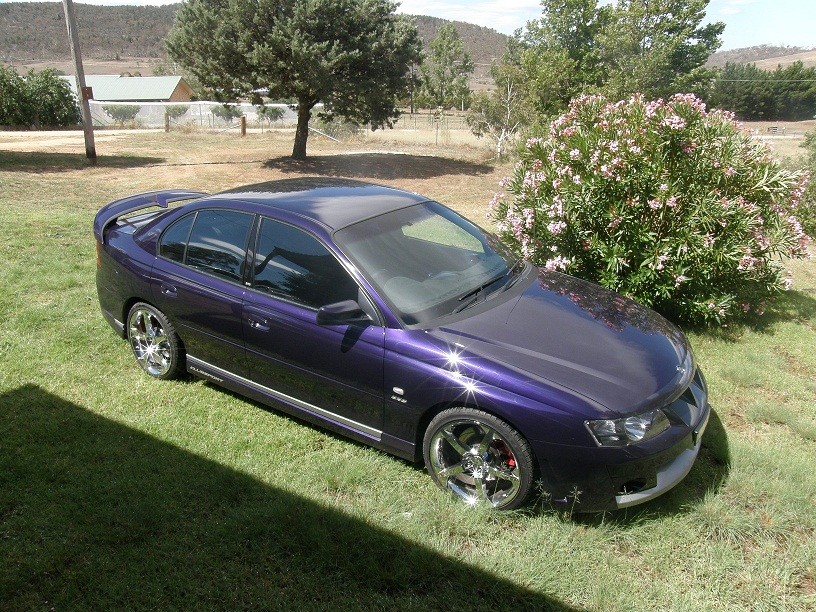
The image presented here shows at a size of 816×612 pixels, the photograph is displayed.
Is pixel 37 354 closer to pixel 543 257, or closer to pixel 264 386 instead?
pixel 264 386

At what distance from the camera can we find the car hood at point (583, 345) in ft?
10.2

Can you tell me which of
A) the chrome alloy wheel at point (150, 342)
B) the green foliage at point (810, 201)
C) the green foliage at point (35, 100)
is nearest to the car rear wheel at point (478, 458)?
the chrome alloy wheel at point (150, 342)

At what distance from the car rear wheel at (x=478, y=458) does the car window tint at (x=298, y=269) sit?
94cm

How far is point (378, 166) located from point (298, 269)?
648 inches

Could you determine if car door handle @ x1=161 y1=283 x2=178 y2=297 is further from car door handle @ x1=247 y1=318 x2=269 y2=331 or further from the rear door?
car door handle @ x1=247 y1=318 x2=269 y2=331

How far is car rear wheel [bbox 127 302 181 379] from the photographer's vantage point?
4570 millimetres

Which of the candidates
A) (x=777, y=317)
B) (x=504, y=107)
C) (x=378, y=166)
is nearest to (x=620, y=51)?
(x=504, y=107)

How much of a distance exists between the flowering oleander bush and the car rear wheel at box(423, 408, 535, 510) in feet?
9.96

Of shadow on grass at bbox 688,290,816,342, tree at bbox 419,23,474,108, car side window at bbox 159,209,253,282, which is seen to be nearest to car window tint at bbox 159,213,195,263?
car side window at bbox 159,209,253,282

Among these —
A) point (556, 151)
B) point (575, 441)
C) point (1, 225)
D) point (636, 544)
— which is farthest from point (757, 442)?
point (1, 225)

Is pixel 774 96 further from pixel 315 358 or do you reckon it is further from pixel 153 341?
pixel 315 358

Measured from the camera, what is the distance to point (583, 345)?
344 cm

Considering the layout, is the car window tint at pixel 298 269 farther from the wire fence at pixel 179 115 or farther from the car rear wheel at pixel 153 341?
Result: the wire fence at pixel 179 115

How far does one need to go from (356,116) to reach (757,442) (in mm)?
16976
